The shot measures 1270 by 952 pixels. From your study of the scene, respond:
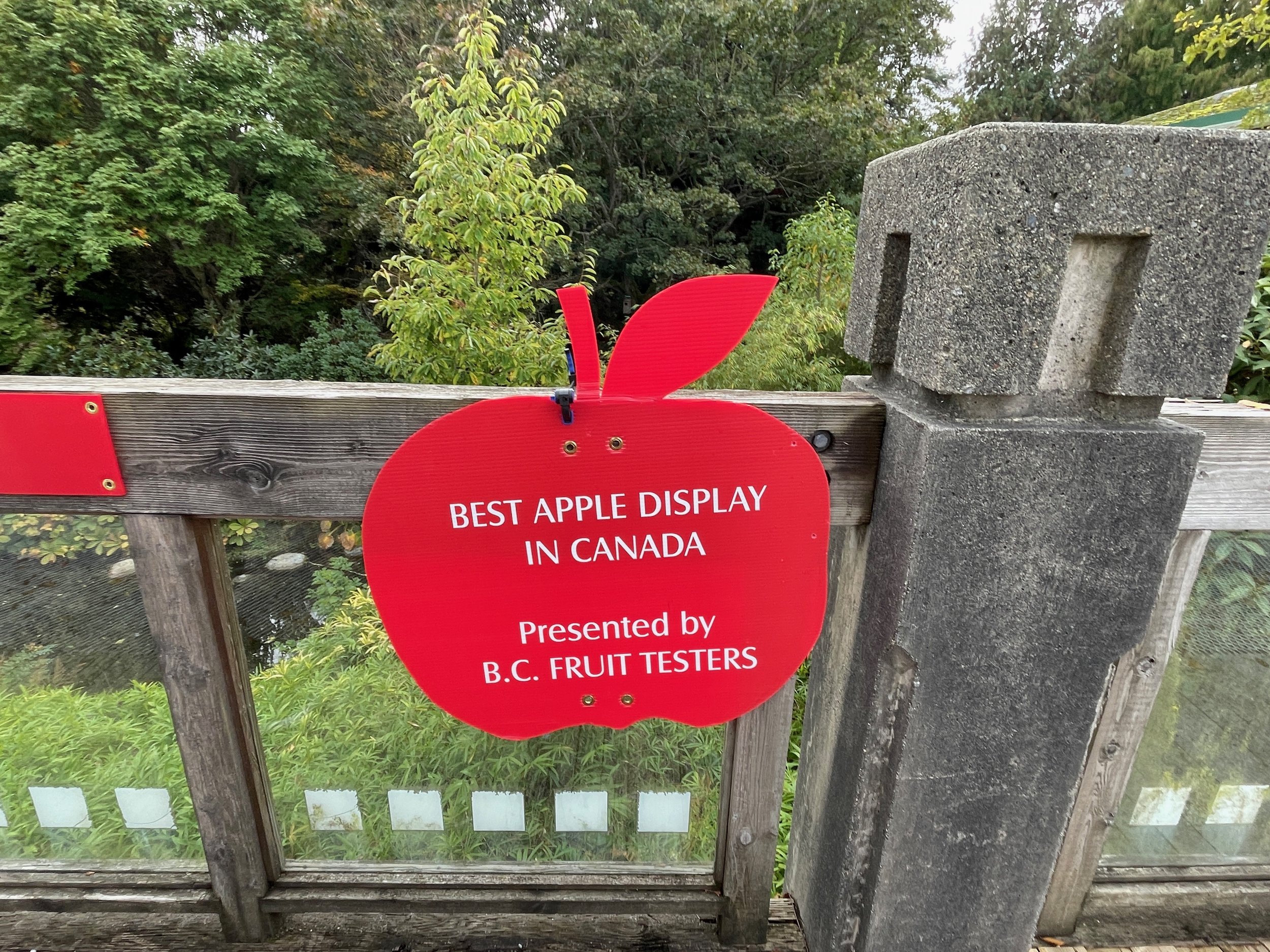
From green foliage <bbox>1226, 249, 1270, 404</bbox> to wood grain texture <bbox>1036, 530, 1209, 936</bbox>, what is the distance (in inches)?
66.5

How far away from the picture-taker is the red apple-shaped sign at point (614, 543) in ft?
2.87

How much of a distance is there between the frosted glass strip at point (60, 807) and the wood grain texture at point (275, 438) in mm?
652

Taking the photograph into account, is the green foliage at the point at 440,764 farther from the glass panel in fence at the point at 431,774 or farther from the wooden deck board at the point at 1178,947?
the wooden deck board at the point at 1178,947

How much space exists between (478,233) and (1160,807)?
151 inches

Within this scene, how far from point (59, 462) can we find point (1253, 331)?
3.61 m

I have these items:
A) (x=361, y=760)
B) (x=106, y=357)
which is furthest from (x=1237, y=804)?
(x=106, y=357)

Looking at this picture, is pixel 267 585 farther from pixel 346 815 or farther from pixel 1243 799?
pixel 1243 799

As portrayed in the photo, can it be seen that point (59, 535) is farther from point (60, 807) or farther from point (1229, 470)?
point (1229, 470)

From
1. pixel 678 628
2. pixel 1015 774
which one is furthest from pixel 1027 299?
pixel 1015 774

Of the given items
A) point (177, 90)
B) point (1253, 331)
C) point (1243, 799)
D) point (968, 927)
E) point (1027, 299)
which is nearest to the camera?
point (1027, 299)

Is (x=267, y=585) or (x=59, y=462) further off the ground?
(x=59, y=462)

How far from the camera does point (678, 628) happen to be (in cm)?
100

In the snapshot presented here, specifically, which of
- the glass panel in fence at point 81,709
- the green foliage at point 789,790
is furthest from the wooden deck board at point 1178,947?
Result: the glass panel in fence at point 81,709

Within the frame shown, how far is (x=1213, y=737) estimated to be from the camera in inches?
55.7
